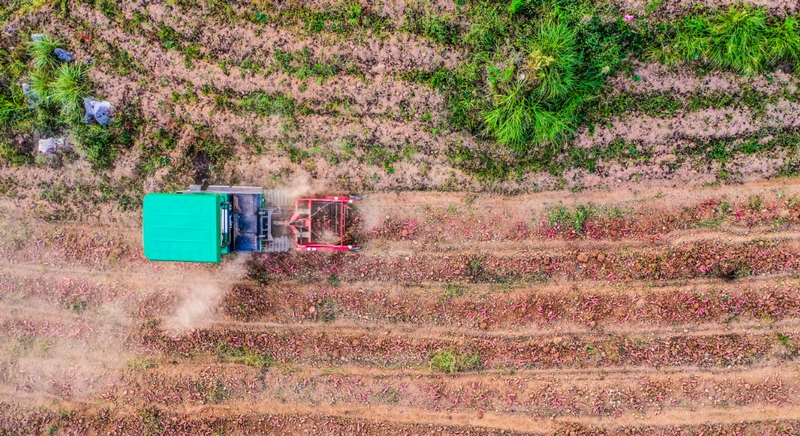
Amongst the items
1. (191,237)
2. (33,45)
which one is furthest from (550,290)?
(33,45)

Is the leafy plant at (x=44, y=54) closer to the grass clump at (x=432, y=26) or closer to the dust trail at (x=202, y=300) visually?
the dust trail at (x=202, y=300)

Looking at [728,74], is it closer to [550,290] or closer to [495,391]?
[550,290]

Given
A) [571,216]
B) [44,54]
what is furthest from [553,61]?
[44,54]

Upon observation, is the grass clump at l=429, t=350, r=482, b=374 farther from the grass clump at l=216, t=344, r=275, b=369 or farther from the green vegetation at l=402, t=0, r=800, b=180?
the green vegetation at l=402, t=0, r=800, b=180

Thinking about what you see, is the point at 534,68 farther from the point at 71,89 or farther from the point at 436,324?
the point at 71,89

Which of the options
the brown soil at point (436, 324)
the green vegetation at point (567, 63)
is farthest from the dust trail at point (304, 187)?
the green vegetation at point (567, 63)

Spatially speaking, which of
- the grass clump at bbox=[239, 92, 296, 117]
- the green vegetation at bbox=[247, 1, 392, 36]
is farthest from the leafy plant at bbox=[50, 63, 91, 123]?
the green vegetation at bbox=[247, 1, 392, 36]
